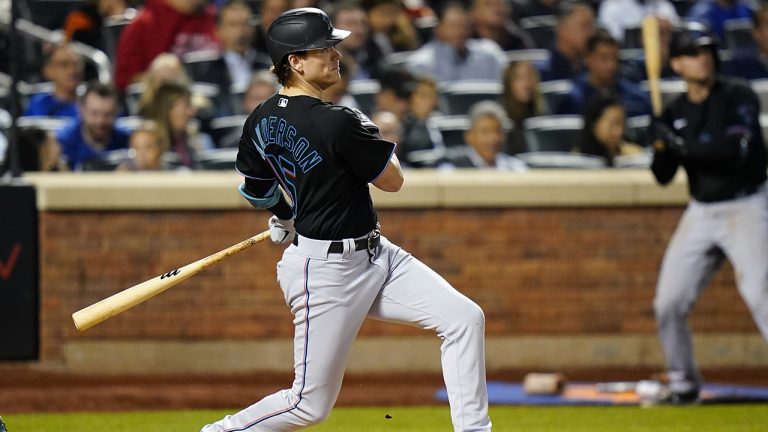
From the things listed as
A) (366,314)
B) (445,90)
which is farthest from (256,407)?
(445,90)

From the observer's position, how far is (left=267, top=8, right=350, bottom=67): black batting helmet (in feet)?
15.4

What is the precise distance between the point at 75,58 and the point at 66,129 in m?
0.66

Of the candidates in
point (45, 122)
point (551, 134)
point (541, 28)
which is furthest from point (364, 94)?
point (45, 122)

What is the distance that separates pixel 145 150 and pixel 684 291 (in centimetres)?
420

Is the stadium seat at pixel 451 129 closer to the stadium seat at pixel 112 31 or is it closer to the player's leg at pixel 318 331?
the stadium seat at pixel 112 31

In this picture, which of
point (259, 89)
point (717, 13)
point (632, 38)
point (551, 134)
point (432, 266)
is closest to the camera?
point (432, 266)

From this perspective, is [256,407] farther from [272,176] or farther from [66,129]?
[66,129]

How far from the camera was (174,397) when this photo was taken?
26.8 ft

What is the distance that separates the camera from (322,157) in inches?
183

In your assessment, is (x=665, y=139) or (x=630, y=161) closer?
(x=665, y=139)

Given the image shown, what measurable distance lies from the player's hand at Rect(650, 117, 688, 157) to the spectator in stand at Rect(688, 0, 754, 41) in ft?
13.8

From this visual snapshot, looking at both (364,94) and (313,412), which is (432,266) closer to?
(364,94)

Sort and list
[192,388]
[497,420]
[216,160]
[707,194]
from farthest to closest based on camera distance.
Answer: [216,160] → [192,388] → [707,194] → [497,420]

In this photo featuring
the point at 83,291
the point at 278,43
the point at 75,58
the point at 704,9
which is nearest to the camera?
the point at 278,43
